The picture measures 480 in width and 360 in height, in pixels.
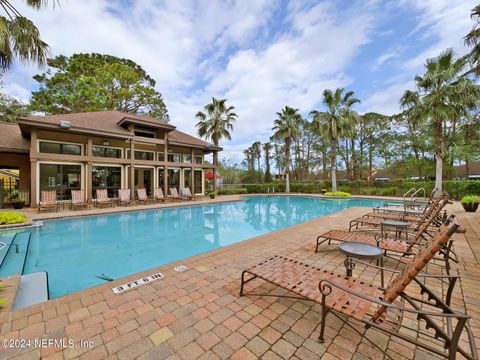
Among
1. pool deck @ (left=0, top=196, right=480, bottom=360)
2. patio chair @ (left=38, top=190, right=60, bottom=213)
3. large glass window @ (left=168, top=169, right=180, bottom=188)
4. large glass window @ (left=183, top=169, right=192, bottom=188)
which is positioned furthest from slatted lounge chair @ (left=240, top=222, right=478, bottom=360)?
large glass window @ (left=183, top=169, right=192, bottom=188)

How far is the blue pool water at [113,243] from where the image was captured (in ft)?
15.0

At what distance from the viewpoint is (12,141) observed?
11.8 meters

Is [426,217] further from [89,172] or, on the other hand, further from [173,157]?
[173,157]

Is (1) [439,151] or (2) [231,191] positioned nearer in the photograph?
(1) [439,151]

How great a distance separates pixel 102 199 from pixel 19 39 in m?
9.11

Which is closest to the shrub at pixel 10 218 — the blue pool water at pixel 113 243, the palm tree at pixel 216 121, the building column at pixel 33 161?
the blue pool water at pixel 113 243

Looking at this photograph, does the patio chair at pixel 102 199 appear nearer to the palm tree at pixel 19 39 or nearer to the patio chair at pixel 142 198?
the patio chair at pixel 142 198

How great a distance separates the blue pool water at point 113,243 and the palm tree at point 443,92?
11.0 meters

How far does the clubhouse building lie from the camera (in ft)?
36.4

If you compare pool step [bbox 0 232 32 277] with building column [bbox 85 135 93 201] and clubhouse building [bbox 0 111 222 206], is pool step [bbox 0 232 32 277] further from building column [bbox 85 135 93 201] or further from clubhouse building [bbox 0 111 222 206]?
clubhouse building [bbox 0 111 222 206]

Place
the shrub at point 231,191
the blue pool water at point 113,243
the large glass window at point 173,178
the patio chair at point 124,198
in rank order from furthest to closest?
the shrub at point 231,191, the large glass window at point 173,178, the patio chair at point 124,198, the blue pool water at point 113,243

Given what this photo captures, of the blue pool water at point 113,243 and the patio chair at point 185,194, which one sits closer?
the blue pool water at point 113,243

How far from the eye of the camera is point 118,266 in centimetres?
488

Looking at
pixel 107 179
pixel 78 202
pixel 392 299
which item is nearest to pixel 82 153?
pixel 107 179
